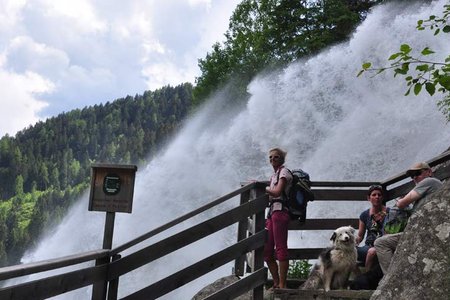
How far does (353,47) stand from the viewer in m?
22.7

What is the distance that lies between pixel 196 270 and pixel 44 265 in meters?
1.74

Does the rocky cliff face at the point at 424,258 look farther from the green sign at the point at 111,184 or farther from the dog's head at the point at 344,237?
the green sign at the point at 111,184

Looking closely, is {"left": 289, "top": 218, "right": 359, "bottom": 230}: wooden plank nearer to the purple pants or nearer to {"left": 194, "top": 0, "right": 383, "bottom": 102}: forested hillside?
the purple pants

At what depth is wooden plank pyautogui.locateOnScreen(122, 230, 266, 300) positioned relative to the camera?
4.87 metres

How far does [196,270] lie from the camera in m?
5.16

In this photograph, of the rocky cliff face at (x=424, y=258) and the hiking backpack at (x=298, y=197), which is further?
Answer: the hiking backpack at (x=298, y=197)

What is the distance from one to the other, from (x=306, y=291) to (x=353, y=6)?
964 inches

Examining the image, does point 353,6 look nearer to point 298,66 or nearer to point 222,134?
point 298,66

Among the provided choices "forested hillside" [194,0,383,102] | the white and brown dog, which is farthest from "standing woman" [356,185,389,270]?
"forested hillside" [194,0,383,102]

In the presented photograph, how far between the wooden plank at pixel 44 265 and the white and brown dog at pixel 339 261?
87.5 inches

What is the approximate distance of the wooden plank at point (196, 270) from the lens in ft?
16.0

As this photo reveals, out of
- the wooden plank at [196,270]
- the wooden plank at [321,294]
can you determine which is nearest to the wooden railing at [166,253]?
the wooden plank at [196,270]

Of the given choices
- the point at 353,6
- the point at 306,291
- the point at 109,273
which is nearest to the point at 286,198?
the point at 306,291

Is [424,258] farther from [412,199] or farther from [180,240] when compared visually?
[180,240]
